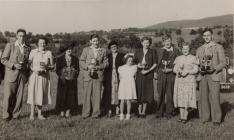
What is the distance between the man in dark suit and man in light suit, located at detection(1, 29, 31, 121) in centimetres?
257

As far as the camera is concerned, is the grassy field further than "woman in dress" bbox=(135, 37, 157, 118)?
No

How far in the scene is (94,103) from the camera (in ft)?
21.8

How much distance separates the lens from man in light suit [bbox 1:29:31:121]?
625cm

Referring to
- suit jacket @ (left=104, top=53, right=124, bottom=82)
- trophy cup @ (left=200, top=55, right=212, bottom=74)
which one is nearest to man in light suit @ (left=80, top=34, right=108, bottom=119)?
suit jacket @ (left=104, top=53, right=124, bottom=82)

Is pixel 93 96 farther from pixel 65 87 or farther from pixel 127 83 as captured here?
pixel 127 83

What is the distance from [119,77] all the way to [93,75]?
526 millimetres

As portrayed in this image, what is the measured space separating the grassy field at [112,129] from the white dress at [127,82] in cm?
48

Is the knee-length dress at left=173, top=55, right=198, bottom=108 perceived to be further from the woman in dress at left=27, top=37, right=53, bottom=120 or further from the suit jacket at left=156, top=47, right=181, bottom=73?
the woman in dress at left=27, top=37, right=53, bottom=120

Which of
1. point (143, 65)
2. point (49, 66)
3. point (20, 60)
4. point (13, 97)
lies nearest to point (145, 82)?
point (143, 65)

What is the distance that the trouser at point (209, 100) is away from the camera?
6156mm

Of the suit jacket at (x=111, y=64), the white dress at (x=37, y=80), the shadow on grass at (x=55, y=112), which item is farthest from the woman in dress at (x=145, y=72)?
the white dress at (x=37, y=80)

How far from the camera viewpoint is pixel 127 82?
21.4ft

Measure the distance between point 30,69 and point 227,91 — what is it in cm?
665

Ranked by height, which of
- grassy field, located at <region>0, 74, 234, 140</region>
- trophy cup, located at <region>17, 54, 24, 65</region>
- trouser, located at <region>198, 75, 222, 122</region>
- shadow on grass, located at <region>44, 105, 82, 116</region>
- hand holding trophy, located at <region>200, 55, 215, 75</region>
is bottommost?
grassy field, located at <region>0, 74, 234, 140</region>
